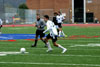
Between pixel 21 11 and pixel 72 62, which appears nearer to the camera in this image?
pixel 72 62

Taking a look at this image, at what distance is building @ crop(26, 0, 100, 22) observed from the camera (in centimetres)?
7075

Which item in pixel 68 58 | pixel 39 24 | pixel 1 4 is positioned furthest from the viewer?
pixel 1 4

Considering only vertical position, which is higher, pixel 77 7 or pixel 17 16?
pixel 77 7

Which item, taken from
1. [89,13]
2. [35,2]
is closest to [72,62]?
[89,13]

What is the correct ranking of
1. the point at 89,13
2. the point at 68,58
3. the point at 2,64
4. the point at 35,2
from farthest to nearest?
the point at 35,2, the point at 89,13, the point at 68,58, the point at 2,64

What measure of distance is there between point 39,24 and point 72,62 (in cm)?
559

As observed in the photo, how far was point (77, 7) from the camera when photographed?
7475cm

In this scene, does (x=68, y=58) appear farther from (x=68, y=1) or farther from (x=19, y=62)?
(x=68, y=1)

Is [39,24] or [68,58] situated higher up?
[39,24]

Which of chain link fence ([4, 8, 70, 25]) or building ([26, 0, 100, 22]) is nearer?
chain link fence ([4, 8, 70, 25])

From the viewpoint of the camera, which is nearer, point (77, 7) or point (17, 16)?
point (17, 16)

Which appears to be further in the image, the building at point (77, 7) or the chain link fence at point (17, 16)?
the building at point (77, 7)

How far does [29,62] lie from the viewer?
10258 mm

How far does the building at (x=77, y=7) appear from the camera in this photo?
7075 centimetres
